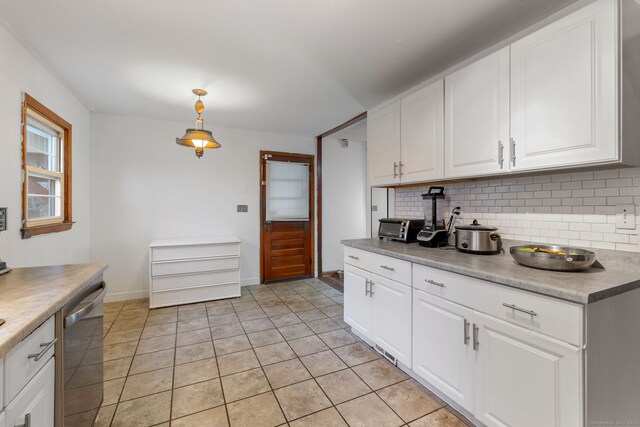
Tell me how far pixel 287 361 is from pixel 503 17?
109 inches

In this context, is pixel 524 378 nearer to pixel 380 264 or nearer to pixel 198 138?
pixel 380 264

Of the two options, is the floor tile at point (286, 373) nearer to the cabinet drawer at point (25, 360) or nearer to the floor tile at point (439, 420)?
the floor tile at point (439, 420)

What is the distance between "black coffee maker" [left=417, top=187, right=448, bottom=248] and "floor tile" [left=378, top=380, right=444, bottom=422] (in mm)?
1006

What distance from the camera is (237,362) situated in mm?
2227

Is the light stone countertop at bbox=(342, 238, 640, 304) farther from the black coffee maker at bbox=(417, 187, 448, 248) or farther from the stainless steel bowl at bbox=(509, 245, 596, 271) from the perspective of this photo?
the black coffee maker at bbox=(417, 187, 448, 248)

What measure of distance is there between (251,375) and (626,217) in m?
2.48

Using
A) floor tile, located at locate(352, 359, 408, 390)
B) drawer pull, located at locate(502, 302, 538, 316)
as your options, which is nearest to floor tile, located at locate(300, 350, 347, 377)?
floor tile, located at locate(352, 359, 408, 390)

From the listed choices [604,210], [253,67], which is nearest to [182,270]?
[253,67]

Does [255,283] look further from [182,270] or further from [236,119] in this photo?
[236,119]

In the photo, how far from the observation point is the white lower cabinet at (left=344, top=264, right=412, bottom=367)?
6.50ft

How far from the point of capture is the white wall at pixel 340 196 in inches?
191

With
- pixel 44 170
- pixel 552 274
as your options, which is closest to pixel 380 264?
pixel 552 274

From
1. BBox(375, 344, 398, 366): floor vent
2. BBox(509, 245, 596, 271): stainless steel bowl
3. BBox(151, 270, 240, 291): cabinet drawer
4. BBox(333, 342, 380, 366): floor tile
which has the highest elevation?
BBox(509, 245, 596, 271): stainless steel bowl

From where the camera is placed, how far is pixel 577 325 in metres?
1.11
